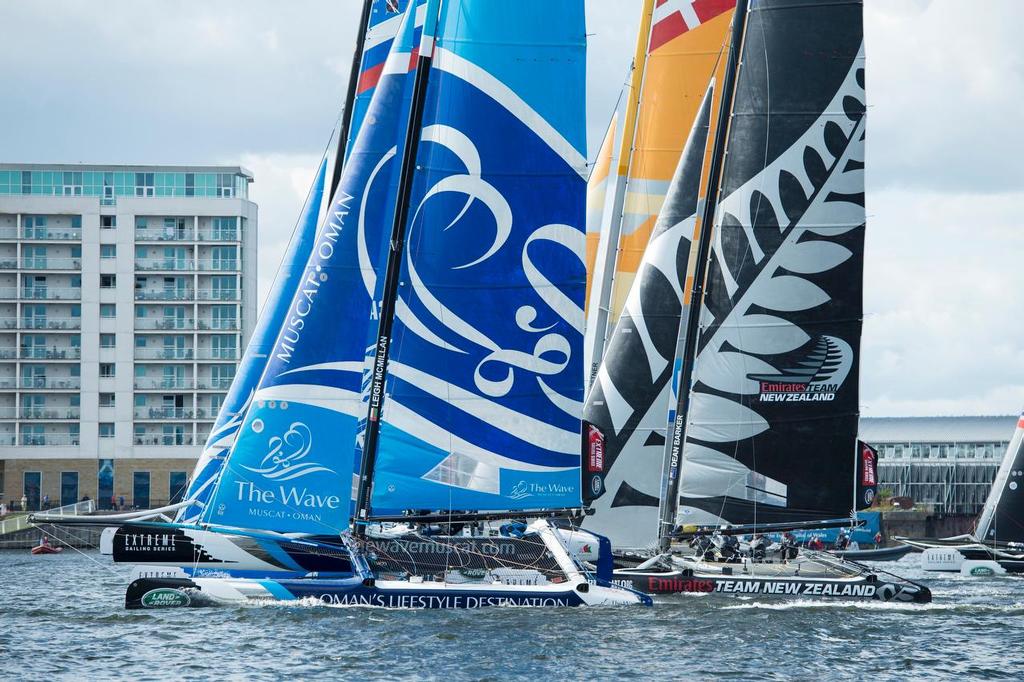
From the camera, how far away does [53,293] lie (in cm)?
9481

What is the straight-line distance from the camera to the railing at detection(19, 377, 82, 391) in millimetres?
94375

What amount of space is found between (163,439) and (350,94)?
6683cm

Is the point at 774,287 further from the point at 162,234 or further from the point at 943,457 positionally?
the point at 943,457

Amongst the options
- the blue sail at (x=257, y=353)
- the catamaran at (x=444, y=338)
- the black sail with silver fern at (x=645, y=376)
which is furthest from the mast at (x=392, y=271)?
the black sail with silver fern at (x=645, y=376)

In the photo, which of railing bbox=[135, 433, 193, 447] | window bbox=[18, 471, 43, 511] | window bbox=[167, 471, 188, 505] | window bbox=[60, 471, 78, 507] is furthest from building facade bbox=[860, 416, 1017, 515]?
window bbox=[18, 471, 43, 511]

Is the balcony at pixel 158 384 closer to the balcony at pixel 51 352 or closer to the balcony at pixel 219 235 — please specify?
the balcony at pixel 51 352

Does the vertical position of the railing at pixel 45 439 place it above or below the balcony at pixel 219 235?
below

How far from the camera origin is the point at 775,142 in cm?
2895

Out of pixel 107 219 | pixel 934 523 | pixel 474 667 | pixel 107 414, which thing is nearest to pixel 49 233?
pixel 107 219

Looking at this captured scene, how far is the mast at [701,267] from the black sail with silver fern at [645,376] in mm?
560

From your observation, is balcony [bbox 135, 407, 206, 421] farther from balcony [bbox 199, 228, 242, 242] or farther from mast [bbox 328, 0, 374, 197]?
mast [bbox 328, 0, 374, 197]

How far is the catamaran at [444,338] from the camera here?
23906 mm

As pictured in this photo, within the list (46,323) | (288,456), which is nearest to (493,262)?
(288,456)

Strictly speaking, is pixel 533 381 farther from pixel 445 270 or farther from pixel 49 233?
pixel 49 233
